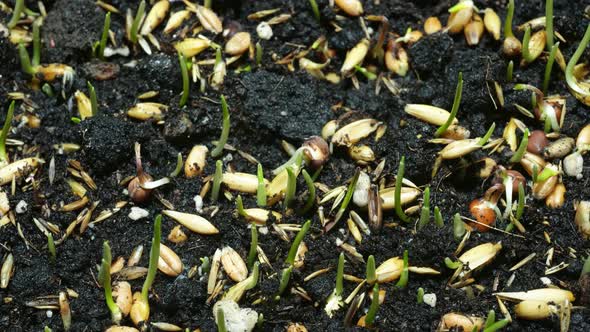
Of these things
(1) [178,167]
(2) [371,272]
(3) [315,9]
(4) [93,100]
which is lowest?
(2) [371,272]

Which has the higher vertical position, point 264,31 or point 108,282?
point 264,31

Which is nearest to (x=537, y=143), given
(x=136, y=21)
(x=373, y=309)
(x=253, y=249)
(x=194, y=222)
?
(x=373, y=309)

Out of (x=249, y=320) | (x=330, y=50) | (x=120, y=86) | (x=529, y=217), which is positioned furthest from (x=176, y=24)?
(x=529, y=217)

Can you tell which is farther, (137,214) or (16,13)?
(16,13)

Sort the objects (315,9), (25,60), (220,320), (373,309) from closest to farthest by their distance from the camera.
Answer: (220,320)
(373,309)
(25,60)
(315,9)

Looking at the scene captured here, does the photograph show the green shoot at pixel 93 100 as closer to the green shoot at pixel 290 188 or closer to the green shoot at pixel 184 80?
the green shoot at pixel 184 80

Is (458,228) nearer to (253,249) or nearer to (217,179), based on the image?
(253,249)
